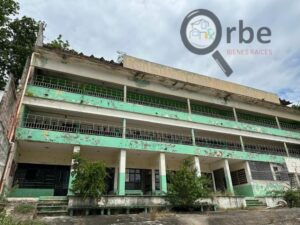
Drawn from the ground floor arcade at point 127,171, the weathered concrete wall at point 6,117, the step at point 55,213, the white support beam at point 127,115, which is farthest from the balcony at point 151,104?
the step at point 55,213

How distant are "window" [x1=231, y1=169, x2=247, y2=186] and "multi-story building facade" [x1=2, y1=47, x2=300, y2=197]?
0.09m

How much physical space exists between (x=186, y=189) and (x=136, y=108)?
687 centimetres

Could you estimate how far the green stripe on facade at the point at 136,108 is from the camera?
14.7 m

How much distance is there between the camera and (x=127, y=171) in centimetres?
1786

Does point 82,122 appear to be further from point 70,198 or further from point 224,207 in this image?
point 224,207

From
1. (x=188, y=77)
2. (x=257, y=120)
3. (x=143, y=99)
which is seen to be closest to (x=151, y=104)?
(x=143, y=99)

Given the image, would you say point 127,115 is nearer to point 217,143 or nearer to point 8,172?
point 8,172

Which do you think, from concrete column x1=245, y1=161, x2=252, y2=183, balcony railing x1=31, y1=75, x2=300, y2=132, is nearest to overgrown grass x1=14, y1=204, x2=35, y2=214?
balcony railing x1=31, y1=75, x2=300, y2=132

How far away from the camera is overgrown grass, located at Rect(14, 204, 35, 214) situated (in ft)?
31.7

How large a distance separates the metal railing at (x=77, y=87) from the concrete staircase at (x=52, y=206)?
7.78m

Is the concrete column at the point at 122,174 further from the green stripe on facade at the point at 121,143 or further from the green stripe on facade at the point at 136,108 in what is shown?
the green stripe on facade at the point at 136,108

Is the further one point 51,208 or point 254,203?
point 254,203

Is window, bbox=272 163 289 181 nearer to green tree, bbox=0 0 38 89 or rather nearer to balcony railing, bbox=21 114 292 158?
balcony railing, bbox=21 114 292 158

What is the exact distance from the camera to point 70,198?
1152 centimetres
